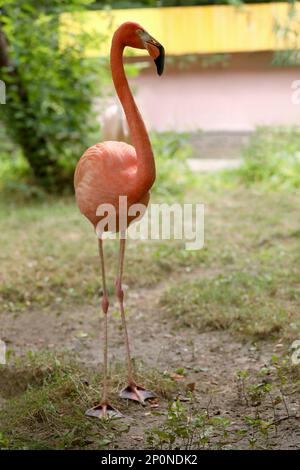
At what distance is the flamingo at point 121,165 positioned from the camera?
3.15 metres

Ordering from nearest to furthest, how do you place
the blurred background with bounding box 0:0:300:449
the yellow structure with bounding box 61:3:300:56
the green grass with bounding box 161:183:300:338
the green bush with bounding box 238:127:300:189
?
the blurred background with bounding box 0:0:300:449
the green grass with bounding box 161:183:300:338
the green bush with bounding box 238:127:300:189
the yellow structure with bounding box 61:3:300:56

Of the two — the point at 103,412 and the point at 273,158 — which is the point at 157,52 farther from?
the point at 273,158

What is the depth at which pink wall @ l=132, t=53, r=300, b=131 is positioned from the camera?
33.4ft

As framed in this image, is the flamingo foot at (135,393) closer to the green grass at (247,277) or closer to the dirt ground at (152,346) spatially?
the dirt ground at (152,346)

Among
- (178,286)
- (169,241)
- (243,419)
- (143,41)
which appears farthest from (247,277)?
(143,41)

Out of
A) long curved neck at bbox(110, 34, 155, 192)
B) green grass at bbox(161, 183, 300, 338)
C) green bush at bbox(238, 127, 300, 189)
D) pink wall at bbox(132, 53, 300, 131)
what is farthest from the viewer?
pink wall at bbox(132, 53, 300, 131)

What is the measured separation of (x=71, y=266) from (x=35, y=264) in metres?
0.29

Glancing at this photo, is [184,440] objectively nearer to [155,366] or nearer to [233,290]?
[155,366]

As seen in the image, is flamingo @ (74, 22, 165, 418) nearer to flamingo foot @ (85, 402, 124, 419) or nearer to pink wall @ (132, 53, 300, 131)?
flamingo foot @ (85, 402, 124, 419)

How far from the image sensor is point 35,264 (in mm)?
5629

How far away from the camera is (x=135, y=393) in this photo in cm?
343

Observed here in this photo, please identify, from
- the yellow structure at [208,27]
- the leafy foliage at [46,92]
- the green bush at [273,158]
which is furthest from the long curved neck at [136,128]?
the yellow structure at [208,27]

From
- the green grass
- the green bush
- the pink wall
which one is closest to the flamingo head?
the green grass

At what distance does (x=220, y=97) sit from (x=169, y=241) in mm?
4651
